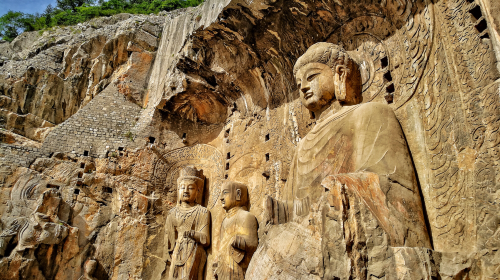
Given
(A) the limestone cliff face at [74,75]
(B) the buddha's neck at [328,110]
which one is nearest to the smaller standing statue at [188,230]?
(A) the limestone cliff face at [74,75]

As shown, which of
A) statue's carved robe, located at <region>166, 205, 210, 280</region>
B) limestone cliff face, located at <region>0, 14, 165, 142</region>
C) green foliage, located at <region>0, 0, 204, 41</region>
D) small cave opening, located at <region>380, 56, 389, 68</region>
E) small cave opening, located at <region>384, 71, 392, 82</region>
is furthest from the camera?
green foliage, located at <region>0, 0, 204, 41</region>

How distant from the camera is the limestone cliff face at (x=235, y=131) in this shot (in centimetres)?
329

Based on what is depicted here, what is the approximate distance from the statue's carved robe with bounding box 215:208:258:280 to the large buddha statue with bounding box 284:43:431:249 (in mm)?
1766

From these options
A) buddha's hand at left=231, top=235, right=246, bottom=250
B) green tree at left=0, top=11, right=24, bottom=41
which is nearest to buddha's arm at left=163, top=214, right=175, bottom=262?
buddha's hand at left=231, top=235, right=246, bottom=250

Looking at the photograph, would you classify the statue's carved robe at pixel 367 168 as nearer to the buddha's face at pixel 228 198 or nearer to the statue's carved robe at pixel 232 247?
the statue's carved robe at pixel 232 247

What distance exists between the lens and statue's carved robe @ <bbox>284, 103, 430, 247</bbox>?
3.23 meters

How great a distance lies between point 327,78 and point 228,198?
9.59 feet

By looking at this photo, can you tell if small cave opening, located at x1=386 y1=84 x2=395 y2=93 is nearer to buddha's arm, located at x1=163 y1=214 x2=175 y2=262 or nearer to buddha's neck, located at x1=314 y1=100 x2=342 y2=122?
buddha's neck, located at x1=314 y1=100 x2=342 y2=122

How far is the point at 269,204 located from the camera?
3.98 m

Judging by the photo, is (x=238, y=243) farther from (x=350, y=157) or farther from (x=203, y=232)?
(x=350, y=157)

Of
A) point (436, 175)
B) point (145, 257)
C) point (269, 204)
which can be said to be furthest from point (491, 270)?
point (145, 257)

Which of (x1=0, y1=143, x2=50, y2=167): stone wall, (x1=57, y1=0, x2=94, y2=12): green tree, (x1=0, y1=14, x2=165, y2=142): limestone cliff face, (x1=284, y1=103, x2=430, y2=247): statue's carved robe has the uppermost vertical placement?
(x1=57, y1=0, x2=94, y2=12): green tree

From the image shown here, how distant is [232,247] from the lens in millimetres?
5906

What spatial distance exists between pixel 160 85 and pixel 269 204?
6.78 m
